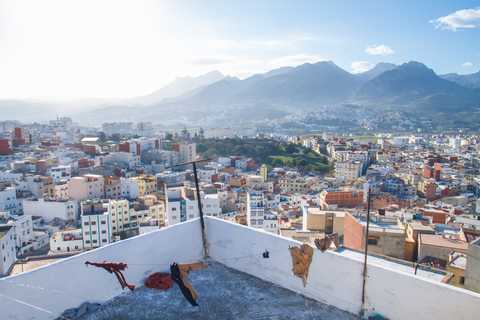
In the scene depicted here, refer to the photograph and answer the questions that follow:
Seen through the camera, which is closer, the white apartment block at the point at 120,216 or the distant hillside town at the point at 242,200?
the distant hillside town at the point at 242,200

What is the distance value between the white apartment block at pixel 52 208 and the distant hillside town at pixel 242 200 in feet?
0.11

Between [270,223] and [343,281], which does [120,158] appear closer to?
[270,223]

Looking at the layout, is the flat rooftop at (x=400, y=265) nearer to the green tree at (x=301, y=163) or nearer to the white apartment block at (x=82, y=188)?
the white apartment block at (x=82, y=188)

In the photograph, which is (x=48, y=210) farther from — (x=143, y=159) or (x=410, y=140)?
(x=410, y=140)

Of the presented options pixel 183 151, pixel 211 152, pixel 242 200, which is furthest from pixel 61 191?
pixel 211 152

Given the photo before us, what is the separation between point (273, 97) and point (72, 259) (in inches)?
4107

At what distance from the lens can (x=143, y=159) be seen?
22297 millimetres

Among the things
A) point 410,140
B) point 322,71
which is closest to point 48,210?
point 410,140

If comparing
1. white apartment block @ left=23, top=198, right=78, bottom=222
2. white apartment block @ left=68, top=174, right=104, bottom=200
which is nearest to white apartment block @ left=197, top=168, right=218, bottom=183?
white apartment block @ left=68, top=174, right=104, bottom=200

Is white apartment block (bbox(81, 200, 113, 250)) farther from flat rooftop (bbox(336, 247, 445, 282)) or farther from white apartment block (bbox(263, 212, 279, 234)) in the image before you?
flat rooftop (bbox(336, 247, 445, 282))

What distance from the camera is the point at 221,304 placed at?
75.0 inches

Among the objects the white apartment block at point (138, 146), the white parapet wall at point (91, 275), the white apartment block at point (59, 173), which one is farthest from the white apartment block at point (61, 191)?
the white parapet wall at point (91, 275)

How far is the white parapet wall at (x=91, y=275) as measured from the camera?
164cm

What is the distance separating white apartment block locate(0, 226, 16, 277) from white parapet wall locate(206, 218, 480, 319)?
278 inches
